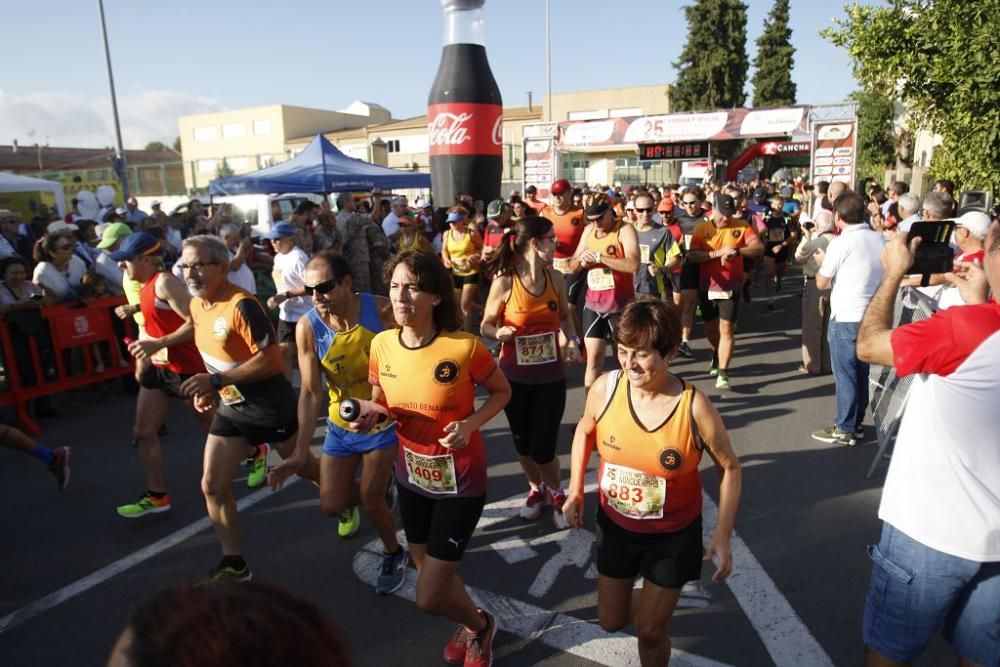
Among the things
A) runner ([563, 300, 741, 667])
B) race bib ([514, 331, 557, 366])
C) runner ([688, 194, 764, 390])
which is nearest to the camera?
runner ([563, 300, 741, 667])

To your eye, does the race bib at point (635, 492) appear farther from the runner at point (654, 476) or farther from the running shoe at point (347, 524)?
the running shoe at point (347, 524)

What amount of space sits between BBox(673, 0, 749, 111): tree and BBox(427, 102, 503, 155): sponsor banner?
1298 inches

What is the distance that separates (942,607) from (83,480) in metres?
5.60

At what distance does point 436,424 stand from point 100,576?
8.20 ft

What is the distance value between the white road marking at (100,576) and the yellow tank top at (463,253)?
4650mm

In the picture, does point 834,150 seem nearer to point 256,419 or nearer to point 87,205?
point 256,419

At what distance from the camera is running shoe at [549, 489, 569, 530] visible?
4.20m

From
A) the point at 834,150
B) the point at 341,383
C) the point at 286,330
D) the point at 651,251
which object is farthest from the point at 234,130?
the point at 341,383

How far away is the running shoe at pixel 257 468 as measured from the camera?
5.05 metres

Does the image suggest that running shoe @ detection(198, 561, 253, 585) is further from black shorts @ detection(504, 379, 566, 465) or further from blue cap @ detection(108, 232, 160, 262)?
blue cap @ detection(108, 232, 160, 262)

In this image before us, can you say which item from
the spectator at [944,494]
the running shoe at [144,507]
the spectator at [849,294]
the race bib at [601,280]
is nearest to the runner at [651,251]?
the race bib at [601,280]

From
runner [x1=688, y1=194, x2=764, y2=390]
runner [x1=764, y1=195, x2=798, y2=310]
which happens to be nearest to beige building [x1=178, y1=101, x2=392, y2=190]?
runner [x1=764, y1=195, x2=798, y2=310]

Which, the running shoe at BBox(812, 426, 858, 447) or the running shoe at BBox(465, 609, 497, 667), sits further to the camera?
the running shoe at BBox(812, 426, 858, 447)

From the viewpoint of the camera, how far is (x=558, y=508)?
427cm
